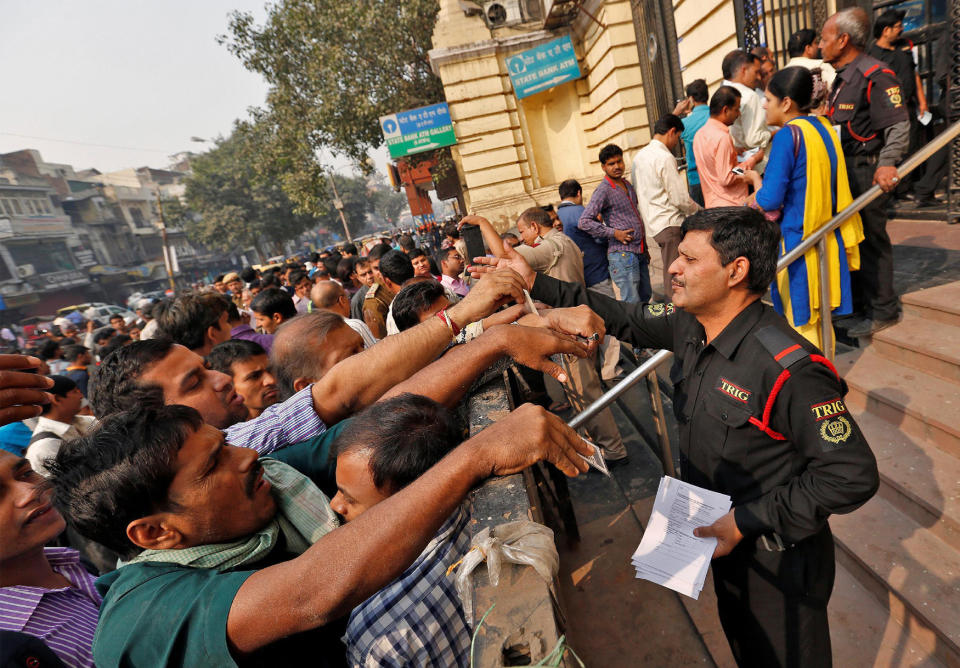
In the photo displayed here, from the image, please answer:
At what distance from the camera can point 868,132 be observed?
139 inches

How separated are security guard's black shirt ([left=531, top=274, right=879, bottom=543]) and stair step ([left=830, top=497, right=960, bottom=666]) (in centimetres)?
118

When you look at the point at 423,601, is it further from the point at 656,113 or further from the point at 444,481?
the point at 656,113

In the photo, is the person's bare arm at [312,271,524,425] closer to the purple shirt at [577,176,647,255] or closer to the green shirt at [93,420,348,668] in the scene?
the green shirt at [93,420,348,668]

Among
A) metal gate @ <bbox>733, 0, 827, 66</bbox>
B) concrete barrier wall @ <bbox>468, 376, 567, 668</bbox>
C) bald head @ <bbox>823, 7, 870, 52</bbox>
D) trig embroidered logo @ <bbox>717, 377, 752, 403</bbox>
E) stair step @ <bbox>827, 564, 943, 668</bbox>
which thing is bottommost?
stair step @ <bbox>827, 564, 943, 668</bbox>

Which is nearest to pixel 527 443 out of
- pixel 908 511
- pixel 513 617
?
pixel 513 617

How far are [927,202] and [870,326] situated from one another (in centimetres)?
300

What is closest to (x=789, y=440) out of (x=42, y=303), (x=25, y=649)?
(x=25, y=649)

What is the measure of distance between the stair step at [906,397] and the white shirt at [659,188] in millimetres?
1875

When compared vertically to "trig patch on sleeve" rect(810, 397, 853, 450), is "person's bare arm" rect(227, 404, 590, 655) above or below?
above

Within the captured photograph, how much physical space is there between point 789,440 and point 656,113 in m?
9.10

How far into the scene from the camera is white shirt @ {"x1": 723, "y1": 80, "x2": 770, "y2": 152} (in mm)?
4543

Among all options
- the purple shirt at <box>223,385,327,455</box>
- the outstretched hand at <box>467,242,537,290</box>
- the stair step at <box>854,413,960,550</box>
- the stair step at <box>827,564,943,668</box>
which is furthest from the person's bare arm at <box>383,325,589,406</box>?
the stair step at <box>854,413,960,550</box>

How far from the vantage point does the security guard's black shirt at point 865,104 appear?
3.32m

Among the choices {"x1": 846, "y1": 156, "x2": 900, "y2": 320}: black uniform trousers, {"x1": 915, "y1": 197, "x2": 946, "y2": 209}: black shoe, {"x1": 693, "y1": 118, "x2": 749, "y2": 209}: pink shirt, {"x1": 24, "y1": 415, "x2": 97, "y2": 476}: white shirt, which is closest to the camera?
{"x1": 24, "y1": 415, "x2": 97, "y2": 476}: white shirt
